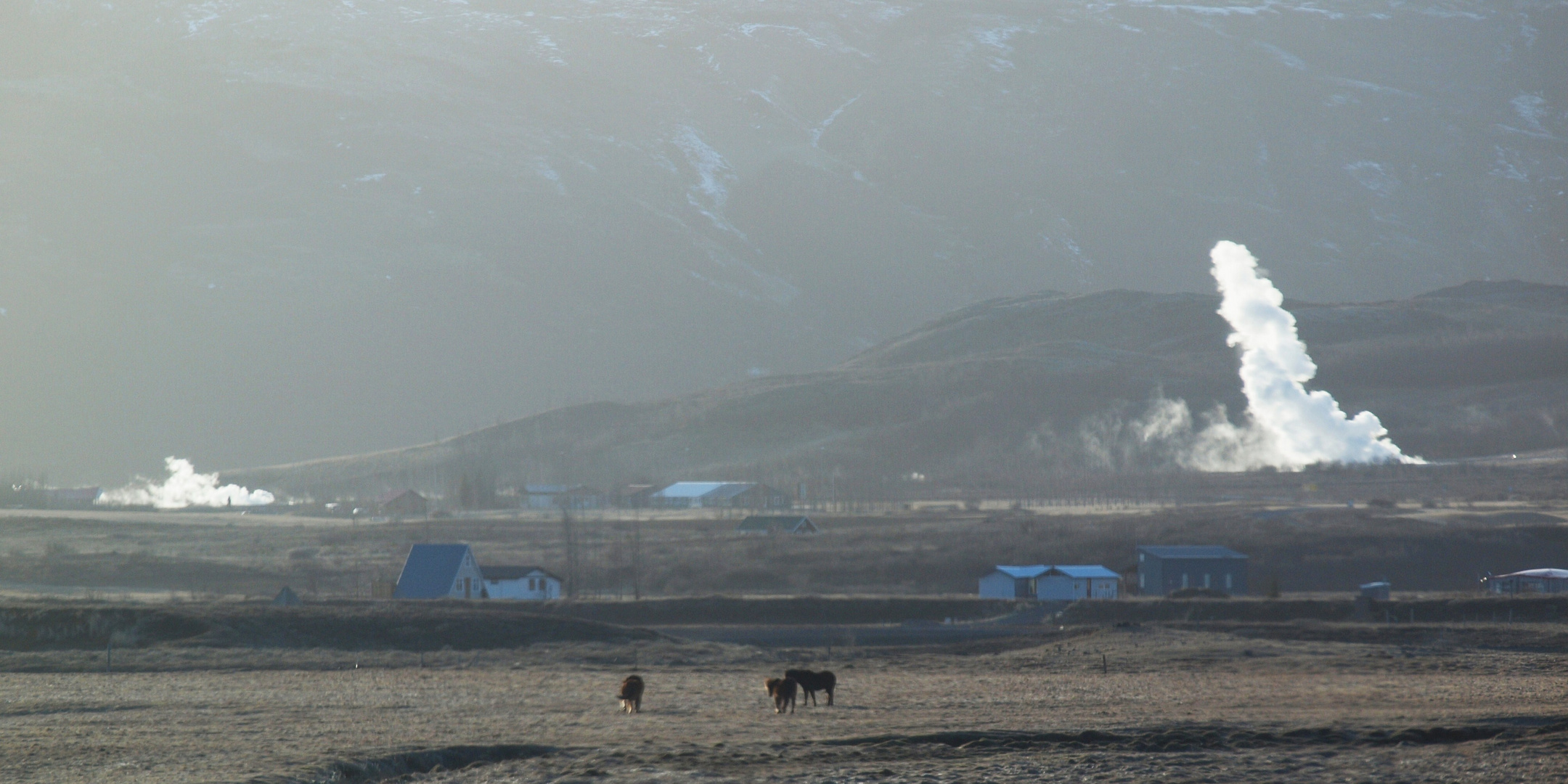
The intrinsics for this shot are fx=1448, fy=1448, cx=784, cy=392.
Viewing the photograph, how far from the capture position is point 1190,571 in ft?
210

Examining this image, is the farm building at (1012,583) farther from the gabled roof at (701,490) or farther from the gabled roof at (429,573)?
the gabled roof at (701,490)

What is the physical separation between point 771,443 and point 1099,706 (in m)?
143

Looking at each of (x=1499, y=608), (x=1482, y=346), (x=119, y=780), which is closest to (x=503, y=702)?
(x=119, y=780)

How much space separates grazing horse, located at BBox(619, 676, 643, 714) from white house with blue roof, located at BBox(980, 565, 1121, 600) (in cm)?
3559

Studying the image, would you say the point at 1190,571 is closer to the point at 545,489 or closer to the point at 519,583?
the point at 519,583

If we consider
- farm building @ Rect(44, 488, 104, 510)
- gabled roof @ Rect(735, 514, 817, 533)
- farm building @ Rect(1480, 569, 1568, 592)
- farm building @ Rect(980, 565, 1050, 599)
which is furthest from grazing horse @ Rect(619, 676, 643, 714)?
farm building @ Rect(44, 488, 104, 510)

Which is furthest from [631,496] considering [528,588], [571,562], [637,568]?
[528,588]

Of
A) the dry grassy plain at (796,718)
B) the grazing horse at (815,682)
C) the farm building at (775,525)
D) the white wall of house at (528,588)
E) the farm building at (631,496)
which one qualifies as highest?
the farm building at (631,496)

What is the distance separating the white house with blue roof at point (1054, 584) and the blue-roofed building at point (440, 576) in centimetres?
2164

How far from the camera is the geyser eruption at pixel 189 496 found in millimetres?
137500

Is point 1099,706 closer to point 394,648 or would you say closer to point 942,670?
point 942,670

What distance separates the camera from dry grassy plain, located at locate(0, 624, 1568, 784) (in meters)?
20.0

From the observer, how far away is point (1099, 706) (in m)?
27.0

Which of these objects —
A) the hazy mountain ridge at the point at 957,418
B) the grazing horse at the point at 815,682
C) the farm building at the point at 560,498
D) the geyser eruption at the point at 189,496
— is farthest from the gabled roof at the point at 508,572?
the geyser eruption at the point at 189,496
